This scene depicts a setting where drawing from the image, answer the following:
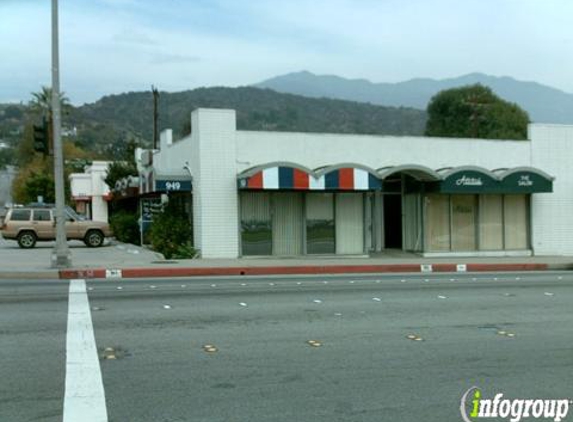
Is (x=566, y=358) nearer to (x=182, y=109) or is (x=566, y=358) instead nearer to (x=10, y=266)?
(x=10, y=266)

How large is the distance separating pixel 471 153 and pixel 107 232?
51.6ft

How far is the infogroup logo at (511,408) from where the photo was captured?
6.10 metres

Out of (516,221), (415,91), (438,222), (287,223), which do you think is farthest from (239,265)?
(415,91)

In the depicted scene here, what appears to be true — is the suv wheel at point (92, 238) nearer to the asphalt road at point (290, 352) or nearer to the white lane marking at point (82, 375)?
the asphalt road at point (290, 352)

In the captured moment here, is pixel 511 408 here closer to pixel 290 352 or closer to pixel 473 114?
pixel 290 352

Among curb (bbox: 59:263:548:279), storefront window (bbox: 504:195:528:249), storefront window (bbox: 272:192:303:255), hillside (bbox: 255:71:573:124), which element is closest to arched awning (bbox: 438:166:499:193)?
storefront window (bbox: 504:195:528:249)

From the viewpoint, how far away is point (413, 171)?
25.9m

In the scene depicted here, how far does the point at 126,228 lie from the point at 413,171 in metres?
15.6

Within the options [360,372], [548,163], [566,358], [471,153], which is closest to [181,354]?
[360,372]

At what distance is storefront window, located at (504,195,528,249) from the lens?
27.6 m

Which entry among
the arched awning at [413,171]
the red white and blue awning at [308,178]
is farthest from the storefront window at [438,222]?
the red white and blue awning at [308,178]

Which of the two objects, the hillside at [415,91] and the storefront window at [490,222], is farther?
the hillside at [415,91]

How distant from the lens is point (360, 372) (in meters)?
7.49

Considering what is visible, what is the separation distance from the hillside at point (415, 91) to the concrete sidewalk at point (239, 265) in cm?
8392
